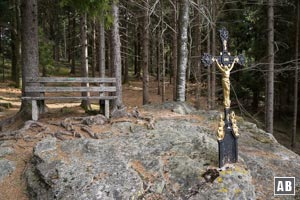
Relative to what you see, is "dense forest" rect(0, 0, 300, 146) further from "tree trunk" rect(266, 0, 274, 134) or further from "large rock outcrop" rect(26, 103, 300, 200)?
"large rock outcrop" rect(26, 103, 300, 200)

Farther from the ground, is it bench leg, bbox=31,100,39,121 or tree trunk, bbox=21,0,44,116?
tree trunk, bbox=21,0,44,116

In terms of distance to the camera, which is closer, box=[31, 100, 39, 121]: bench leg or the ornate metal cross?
the ornate metal cross

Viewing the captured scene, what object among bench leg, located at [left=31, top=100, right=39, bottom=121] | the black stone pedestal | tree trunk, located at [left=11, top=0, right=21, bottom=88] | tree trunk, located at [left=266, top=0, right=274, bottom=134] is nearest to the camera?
the black stone pedestal

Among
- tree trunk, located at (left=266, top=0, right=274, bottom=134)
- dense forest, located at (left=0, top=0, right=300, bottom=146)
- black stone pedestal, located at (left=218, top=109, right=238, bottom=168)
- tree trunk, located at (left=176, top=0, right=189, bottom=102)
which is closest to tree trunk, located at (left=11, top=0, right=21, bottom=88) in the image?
dense forest, located at (left=0, top=0, right=300, bottom=146)

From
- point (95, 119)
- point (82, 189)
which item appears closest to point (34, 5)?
point (95, 119)

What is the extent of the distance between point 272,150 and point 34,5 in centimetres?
827

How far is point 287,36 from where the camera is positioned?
1723cm

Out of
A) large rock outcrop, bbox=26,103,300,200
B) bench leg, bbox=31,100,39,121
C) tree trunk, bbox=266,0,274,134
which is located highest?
tree trunk, bbox=266,0,274,134

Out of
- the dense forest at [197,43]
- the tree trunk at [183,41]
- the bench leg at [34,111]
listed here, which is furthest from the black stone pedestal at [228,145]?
the bench leg at [34,111]

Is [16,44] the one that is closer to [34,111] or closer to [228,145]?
[34,111]

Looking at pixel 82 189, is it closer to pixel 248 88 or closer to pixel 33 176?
pixel 33 176

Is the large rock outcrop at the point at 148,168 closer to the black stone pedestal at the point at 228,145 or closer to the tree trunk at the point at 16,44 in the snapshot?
the black stone pedestal at the point at 228,145

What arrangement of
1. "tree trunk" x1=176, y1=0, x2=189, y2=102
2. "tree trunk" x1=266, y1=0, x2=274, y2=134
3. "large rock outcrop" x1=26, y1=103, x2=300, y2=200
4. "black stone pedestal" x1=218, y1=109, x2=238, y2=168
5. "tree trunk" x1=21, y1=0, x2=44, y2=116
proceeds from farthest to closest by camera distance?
"tree trunk" x1=266, y1=0, x2=274, y2=134, "tree trunk" x1=176, y1=0, x2=189, y2=102, "tree trunk" x1=21, y1=0, x2=44, y2=116, "black stone pedestal" x1=218, y1=109, x2=238, y2=168, "large rock outcrop" x1=26, y1=103, x2=300, y2=200

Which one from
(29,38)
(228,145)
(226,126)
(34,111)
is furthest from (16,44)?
(228,145)
